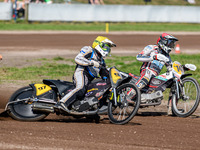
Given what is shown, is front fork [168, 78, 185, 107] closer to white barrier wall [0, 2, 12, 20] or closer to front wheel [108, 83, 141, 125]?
front wheel [108, 83, 141, 125]

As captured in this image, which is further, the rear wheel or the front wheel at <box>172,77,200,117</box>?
the front wheel at <box>172,77,200,117</box>

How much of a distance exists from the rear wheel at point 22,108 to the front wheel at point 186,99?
119 inches

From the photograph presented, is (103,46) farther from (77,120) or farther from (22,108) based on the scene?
(22,108)

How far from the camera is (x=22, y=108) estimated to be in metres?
8.60

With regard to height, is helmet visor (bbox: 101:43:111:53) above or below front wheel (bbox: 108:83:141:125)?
above

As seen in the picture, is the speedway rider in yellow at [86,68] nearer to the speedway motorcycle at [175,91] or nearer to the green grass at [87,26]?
the speedway motorcycle at [175,91]

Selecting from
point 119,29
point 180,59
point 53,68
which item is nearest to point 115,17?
point 119,29

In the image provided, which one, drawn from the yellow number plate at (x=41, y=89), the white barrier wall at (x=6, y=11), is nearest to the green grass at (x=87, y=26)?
the white barrier wall at (x=6, y=11)

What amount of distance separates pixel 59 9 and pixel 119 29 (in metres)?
6.01

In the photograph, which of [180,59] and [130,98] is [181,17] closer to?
[180,59]

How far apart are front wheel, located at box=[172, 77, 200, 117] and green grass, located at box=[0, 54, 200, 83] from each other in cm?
492

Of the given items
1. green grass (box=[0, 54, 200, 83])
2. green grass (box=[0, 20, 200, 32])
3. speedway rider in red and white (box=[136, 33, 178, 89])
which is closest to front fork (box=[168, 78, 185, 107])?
speedway rider in red and white (box=[136, 33, 178, 89])

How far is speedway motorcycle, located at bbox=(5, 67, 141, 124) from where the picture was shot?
8.30 m

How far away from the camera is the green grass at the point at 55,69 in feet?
46.6
